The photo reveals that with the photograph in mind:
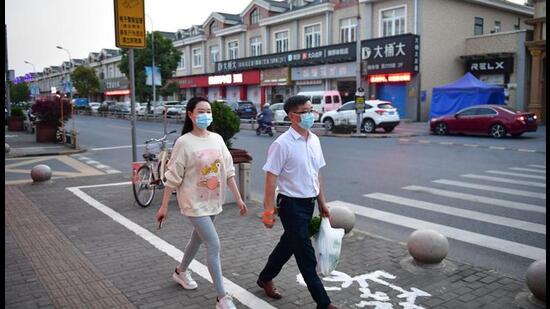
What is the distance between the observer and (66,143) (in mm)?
19281

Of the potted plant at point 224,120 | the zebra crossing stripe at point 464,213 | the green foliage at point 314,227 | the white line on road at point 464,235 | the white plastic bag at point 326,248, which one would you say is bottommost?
the white line on road at point 464,235

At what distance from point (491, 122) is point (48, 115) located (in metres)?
17.8

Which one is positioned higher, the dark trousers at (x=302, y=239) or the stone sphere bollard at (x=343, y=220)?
the dark trousers at (x=302, y=239)

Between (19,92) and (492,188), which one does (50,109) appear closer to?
(492,188)

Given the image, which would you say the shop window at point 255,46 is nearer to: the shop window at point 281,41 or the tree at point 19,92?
the shop window at point 281,41

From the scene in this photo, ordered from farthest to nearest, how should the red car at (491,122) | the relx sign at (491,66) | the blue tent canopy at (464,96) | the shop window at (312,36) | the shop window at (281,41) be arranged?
1. the shop window at (281,41)
2. the shop window at (312,36)
3. the relx sign at (491,66)
4. the blue tent canopy at (464,96)
5. the red car at (491,122)

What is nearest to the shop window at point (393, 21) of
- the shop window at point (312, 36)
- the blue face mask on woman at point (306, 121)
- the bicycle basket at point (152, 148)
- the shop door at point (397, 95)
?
the shop door at point (397, 95)

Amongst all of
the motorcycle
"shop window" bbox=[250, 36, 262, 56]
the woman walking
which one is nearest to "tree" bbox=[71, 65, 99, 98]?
"shop window" bbox=[250, 36, 262, 56]

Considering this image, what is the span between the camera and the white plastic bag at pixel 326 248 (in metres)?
4.09

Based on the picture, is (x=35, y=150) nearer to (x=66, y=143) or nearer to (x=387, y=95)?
(x=66, y=143)

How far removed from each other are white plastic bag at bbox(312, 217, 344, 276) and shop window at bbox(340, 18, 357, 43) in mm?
32306

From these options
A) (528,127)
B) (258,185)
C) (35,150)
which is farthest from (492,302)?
(528,127)

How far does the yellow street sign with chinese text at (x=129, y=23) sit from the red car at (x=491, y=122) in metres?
15.7

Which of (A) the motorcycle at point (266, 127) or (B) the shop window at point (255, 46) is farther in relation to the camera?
(B) the shop window at point (255, 46)
